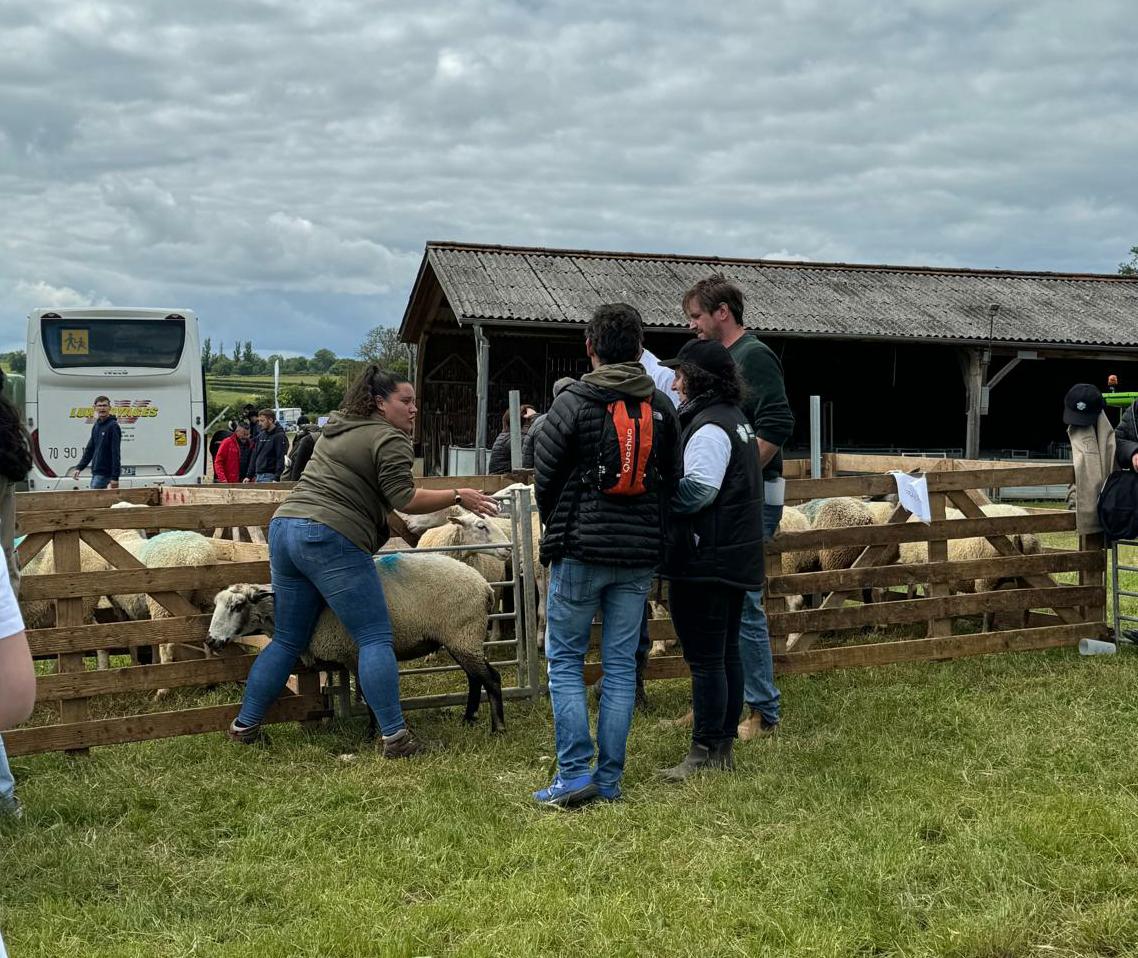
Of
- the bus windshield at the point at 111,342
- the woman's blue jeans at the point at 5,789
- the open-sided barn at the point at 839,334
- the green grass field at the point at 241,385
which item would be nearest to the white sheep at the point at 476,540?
the woman's blue jeans at the point at 5,789

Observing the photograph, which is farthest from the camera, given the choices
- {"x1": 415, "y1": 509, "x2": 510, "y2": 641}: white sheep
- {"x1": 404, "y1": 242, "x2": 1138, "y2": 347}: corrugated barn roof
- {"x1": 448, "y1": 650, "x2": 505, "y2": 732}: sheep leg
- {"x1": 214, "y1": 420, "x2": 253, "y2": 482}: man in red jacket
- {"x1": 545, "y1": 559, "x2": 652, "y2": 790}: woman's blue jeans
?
{"x1": 404, "y1": 242, "x2": 1138, "y2": 347}: corrugated barn roof

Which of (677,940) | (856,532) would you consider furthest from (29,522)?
(856,532)

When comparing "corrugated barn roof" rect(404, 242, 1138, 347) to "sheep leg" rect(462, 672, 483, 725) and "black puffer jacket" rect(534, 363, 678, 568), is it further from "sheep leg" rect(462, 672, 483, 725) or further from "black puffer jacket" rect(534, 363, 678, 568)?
"black puffer jacket" rect(534, 363, 678, 568)

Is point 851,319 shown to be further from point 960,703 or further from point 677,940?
point 677,940

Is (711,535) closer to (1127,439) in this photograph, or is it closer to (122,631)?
(122,631)

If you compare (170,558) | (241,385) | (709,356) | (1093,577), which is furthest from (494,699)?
(241,385)

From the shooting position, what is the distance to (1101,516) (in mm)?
7305

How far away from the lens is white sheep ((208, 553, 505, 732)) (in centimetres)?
561

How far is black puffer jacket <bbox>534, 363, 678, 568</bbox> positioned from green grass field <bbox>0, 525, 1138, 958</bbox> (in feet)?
3.40

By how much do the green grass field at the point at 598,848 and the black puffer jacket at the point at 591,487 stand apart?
104 centimetres

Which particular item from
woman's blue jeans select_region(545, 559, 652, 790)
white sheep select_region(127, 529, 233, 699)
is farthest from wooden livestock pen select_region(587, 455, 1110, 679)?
white sheep select_region(127, 529, 233, 699)

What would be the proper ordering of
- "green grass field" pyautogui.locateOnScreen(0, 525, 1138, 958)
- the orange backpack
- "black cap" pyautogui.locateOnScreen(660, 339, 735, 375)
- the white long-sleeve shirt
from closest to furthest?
"green grass field" pyautogui.locateOnScreen(0, 525, 1138, 958) → the orange backpack → "black cap" pyautogui.locateOnScreen(660, 339, 735, 375) → the white long-sleeve shirt

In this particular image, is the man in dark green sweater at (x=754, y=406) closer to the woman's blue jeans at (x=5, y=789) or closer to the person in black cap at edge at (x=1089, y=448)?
the person in black cap at edge at (x=1089, y=448)

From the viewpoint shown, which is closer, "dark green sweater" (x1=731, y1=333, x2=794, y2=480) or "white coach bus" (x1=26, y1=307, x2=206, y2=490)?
"dark green sweater" (x1=731, y1=333, x2=794, y2=480)
